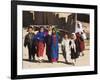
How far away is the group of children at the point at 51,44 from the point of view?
1.85 meters

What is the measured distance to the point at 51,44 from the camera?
6.23ft

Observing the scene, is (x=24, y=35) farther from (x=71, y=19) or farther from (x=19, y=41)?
(x=71, y=19)

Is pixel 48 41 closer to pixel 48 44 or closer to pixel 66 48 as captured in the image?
pixel 48 44

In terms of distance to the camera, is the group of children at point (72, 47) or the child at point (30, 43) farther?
the group of children at point (72, 47)

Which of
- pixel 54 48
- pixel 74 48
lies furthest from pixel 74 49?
pixel 54 48

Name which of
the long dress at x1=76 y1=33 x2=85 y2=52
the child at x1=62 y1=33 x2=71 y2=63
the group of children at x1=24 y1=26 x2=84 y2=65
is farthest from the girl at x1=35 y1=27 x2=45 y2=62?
the long dress at x1=76 y1=33 x2=85 y2=52

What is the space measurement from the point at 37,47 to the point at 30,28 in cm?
17

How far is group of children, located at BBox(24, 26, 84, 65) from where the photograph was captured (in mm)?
1846

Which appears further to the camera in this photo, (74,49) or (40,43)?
(74,49)

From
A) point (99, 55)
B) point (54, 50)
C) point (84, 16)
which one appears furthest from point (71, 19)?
point (99, 55)

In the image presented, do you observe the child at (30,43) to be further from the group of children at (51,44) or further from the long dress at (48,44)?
the long dress at (48,44)

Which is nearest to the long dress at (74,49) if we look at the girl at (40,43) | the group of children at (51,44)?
the group of children at (51,44)

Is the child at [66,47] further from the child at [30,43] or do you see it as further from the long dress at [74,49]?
the child at [30,43]

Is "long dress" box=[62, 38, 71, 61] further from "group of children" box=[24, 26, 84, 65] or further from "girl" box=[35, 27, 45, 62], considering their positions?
"girl" box=[35, 27, 45, 62]
